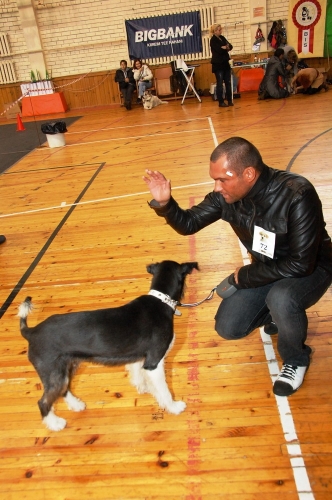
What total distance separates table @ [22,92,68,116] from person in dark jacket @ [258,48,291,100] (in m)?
7.66

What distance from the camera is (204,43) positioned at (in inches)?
595

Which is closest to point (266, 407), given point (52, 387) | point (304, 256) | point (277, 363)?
point (277, 363)

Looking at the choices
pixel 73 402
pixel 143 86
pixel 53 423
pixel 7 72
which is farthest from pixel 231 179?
pixel 7 72

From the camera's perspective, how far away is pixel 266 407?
2.36 metres

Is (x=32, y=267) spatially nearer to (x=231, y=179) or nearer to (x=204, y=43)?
(x=231, y=179)

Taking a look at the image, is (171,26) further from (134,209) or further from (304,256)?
(304,256)

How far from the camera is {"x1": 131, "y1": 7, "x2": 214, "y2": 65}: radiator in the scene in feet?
48.4

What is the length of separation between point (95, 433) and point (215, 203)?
158 centimetres

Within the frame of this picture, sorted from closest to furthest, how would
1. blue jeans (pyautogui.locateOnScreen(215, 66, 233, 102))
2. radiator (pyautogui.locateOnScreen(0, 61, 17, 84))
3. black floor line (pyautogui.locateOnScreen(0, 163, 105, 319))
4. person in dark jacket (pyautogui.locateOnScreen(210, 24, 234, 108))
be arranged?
black floor line (pyautogui.locateOnScreen(0, 163, 105, 319))
person in dark jacket (pyautogui.locateOnScreen(210, 24, 234, 108))
blue jeans (pyautogui.locateOnScreen(215, 66, 233, 102))
radiator (pyautogui.locateOnScreen(0, 61, 17, 84))

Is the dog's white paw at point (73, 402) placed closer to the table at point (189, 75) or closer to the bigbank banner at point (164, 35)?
the table at point (189, 75)

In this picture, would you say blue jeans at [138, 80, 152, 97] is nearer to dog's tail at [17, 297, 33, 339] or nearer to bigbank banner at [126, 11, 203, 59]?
bigbank banner at [126, 11, 203, 59]

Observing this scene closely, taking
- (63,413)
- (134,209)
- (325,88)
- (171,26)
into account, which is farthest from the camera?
(171,26)

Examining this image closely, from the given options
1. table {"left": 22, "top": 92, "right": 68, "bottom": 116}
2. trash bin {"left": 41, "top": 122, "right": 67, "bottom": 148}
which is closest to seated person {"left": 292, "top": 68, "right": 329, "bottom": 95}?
trash bin {"left": 41, "top": 122, "right": 67, "bottom": 148}

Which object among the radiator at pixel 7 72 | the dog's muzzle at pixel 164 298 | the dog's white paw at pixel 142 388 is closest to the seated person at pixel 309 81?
the radiator at pixel 7 72
